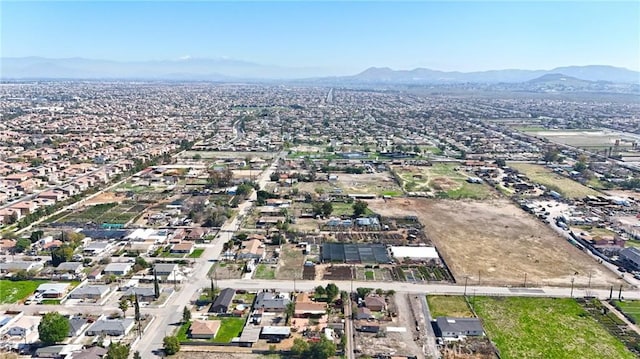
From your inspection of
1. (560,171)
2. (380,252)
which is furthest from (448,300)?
(560,171)

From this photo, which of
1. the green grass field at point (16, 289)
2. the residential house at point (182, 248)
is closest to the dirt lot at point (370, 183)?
the residential house at point (182, 248)

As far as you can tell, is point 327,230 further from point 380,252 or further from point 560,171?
point 560,171

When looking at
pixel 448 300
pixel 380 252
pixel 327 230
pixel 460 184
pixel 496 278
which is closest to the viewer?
pixel 448 300

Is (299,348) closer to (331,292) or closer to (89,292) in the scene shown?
(331,292)

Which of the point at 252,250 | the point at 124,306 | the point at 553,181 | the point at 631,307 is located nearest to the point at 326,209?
the point at 252,250

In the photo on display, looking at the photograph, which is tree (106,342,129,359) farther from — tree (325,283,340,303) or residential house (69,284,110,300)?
tree (325,283,340,303)
